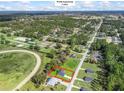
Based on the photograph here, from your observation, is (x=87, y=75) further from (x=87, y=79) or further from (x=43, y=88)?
(x=43, y=88)

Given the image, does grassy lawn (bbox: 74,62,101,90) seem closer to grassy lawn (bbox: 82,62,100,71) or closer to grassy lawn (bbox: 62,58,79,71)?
grassy lawn (bbox: 82,62,100,71)

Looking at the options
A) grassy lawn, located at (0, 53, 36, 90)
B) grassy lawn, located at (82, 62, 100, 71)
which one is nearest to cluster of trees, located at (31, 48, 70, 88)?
grassy lawn, located at (0, 53, 36, 90)

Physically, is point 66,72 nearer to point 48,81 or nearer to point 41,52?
point 48,81

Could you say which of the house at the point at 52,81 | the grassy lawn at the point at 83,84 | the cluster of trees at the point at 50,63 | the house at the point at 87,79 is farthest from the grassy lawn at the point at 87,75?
the cluster of trees at the point at 50,63

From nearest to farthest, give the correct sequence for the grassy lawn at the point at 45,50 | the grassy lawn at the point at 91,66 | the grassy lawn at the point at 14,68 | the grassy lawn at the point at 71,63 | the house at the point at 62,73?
the grassy lawn at the point at 14,68 → the house at the point at 62,73 → the grassy lawn at the point at 71,63 → the grassy lawn at the point at 91,66 → the grassy lawn at the point at 45,50

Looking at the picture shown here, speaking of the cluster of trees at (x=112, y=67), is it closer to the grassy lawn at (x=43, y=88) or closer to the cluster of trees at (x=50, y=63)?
the grassy lawn at (x=43, y=88)

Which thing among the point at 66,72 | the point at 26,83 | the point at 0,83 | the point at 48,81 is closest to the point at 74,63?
the point at 66,72
